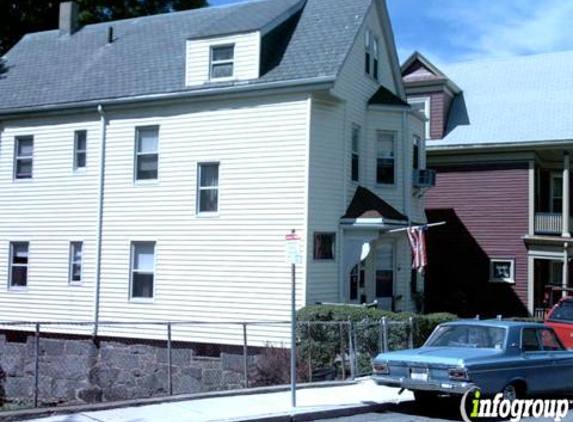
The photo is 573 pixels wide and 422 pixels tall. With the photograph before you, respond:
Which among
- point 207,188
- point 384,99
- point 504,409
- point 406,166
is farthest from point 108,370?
point 384,99

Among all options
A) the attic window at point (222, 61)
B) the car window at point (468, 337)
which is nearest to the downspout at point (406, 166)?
the attic window at point (222, 61)

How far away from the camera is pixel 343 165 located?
21.2 meters

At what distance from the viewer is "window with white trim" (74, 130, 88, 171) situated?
23.7 metres

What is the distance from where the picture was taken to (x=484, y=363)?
1129cm

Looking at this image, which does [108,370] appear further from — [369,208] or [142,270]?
[369,208]

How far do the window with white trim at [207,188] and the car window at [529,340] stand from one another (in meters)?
10.8

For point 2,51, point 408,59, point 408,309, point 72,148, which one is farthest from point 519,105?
point 2,51

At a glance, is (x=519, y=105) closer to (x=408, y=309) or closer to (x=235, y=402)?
(x=408, y=309)

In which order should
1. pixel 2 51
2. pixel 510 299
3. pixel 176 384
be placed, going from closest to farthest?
pixel 176 384 → pixel 510 299 → pixel 2 51

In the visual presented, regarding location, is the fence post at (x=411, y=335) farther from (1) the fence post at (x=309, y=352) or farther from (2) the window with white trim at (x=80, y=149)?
(2) the window with white trim at (x=80, y=149)

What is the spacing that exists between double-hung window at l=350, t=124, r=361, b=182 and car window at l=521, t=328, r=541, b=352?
10.1 metres

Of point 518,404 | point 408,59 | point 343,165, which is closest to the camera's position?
point 518,404

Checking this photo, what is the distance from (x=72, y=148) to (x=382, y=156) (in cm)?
950

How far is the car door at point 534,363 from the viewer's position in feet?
39.2
